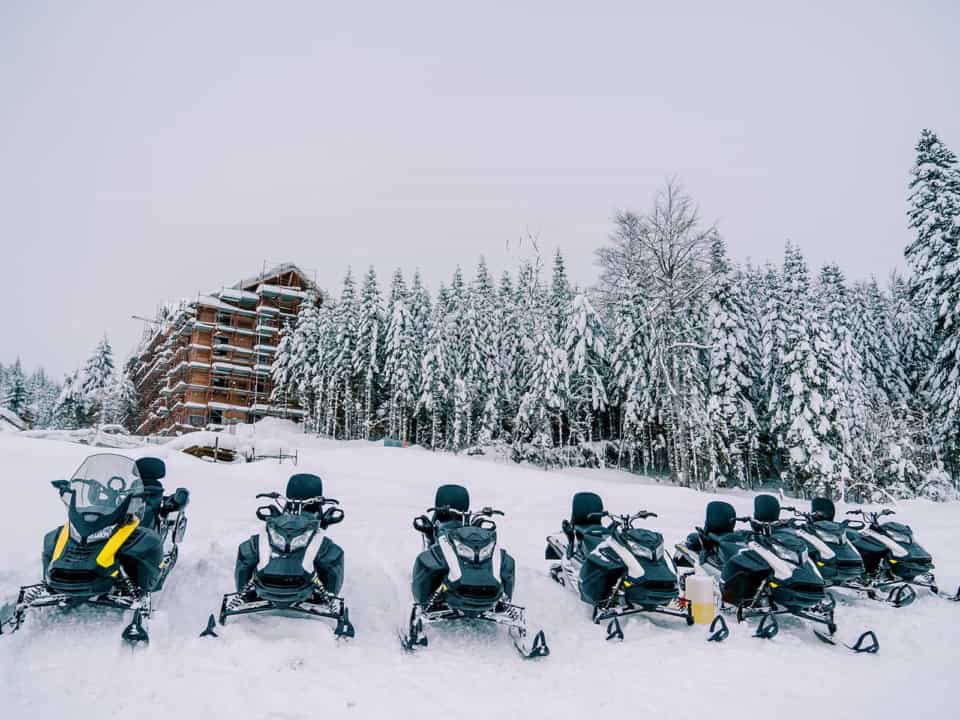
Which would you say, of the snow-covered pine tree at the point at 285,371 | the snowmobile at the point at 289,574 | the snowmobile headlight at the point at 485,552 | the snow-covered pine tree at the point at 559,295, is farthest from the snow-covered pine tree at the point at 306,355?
the snowmobile headlight at the point at 485,552

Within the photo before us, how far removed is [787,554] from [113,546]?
7.54 m

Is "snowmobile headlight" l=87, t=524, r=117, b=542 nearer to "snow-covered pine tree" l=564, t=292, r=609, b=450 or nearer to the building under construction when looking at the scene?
"snow-covered pine tree" l=564, t=292, r=609, b=450

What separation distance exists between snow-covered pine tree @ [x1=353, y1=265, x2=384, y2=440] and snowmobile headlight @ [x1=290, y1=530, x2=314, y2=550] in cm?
3972

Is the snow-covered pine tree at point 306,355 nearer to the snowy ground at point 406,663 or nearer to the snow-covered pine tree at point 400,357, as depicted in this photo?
the snow-covered pine tree at point 400,357

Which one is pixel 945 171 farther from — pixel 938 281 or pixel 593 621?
pixel 593 621

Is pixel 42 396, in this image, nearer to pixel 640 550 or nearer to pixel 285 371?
pixel 285 371

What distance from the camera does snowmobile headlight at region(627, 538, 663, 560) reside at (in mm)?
7475

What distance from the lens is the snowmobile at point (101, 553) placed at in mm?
5695

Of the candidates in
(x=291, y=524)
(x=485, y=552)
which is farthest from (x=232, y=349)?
(x=485, y=552)

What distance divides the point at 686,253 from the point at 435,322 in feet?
66.1

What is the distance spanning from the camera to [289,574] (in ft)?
19.9

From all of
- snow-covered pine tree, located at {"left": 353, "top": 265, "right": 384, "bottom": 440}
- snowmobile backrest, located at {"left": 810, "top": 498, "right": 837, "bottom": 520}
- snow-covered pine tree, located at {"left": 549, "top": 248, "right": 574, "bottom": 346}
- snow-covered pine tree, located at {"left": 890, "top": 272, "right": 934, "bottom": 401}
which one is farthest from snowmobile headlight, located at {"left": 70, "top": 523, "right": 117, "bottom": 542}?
snow-covered pine tree, located at {"left": 890, "top": 272, "right": 934, "bottom": 401}

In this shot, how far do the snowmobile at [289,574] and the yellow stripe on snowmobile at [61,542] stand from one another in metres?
1.52

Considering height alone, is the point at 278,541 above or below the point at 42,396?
below
